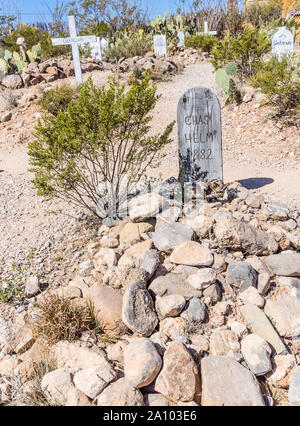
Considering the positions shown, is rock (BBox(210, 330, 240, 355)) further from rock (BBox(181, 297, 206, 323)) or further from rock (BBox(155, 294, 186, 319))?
rock (BBox(155, 294, 186, 319))

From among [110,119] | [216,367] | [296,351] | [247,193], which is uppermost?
[110,119]

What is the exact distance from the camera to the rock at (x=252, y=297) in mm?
2594

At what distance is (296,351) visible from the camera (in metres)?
2.36

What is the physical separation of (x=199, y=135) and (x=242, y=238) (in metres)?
1.79

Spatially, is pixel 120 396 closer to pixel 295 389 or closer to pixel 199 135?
pixel 295 389

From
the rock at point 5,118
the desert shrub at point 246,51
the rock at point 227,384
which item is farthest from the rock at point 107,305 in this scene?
the rock at point 5,118

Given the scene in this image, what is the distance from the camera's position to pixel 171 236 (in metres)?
3.01

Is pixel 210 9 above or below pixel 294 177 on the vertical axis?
above

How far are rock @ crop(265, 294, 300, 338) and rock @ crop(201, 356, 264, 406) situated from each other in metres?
0.53

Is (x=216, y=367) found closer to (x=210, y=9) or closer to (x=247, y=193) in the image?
(x=247, y=193)

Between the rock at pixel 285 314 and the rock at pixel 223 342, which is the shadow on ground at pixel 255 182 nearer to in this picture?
the rock at pixel 285 314

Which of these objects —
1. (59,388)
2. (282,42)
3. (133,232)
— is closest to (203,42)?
(282,42)
